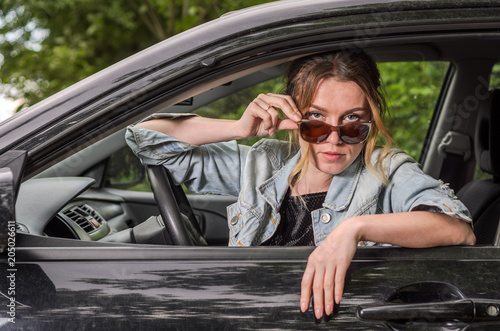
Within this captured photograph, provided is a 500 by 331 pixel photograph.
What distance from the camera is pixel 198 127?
1.78 metres

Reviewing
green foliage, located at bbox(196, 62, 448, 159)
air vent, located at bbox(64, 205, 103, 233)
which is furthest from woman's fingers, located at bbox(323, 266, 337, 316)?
green foliage, located at bbox(196, 62, 448, 159)

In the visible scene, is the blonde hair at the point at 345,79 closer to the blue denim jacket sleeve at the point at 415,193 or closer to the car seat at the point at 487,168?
the blue denim jacket sleeve at the point at 415,193

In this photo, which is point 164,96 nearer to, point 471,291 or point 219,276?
point 219,276

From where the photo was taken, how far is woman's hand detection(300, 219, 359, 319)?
48.8 inches

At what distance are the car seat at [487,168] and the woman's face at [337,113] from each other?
1.83 ft

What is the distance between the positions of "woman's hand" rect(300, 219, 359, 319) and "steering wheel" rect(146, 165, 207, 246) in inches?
19.4

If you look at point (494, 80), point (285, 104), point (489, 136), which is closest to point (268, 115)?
point (285, 104)

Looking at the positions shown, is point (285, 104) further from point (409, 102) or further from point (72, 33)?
point (72, 33)

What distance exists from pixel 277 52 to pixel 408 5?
12.3 inches

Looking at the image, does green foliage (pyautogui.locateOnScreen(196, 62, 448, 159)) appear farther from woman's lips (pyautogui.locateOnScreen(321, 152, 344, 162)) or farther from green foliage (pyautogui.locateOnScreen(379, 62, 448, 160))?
woman's lips (pyautogui.locateOnScreen(321, 152, 344, 162))

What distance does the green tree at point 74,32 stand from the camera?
23.3ft

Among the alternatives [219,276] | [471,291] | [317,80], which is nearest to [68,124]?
[219,276]

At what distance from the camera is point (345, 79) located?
1.67 metres

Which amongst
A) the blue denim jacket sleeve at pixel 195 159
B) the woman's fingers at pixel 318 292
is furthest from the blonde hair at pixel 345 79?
the woman's fingers at pixel 318 292
